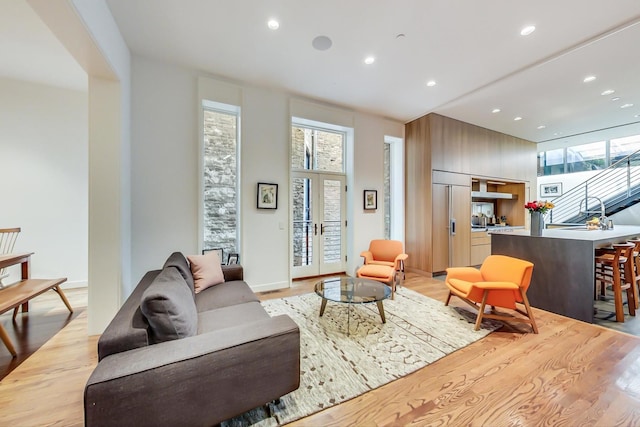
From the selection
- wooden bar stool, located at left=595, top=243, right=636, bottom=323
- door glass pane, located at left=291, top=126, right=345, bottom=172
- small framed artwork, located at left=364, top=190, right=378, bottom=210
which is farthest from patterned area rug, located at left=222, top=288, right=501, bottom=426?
door glass pane, located at left=291, top=126, right=345, bottom=172

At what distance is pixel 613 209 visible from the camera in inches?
265

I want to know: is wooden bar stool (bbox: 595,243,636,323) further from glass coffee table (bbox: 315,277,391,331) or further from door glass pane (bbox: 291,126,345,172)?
door glass pane (bbox: 291,126,345,172)

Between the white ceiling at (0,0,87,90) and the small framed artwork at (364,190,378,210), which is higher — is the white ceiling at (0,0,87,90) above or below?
above

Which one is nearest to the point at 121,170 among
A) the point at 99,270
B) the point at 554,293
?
the point at 99,270

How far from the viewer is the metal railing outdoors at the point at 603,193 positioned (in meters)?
6.75

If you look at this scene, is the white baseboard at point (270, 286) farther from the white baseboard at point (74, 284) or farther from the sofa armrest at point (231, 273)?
the white baseboard at point (74, 284)

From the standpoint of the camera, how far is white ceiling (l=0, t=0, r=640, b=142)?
2.47 m

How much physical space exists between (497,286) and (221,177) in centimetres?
401

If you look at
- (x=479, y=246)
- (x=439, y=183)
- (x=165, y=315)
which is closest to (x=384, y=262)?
(x=439, y=183)

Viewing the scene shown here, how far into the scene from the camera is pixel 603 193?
7594 mm

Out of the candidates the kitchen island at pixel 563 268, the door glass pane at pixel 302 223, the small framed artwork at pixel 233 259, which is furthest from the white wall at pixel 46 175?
the kitchen island at pixel 563 268

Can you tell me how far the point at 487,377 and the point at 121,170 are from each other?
4120 millimetres

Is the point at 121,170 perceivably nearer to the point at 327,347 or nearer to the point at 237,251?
the point at 237,251

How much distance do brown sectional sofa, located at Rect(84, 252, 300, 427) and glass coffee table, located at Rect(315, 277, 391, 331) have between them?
3.78 ft
